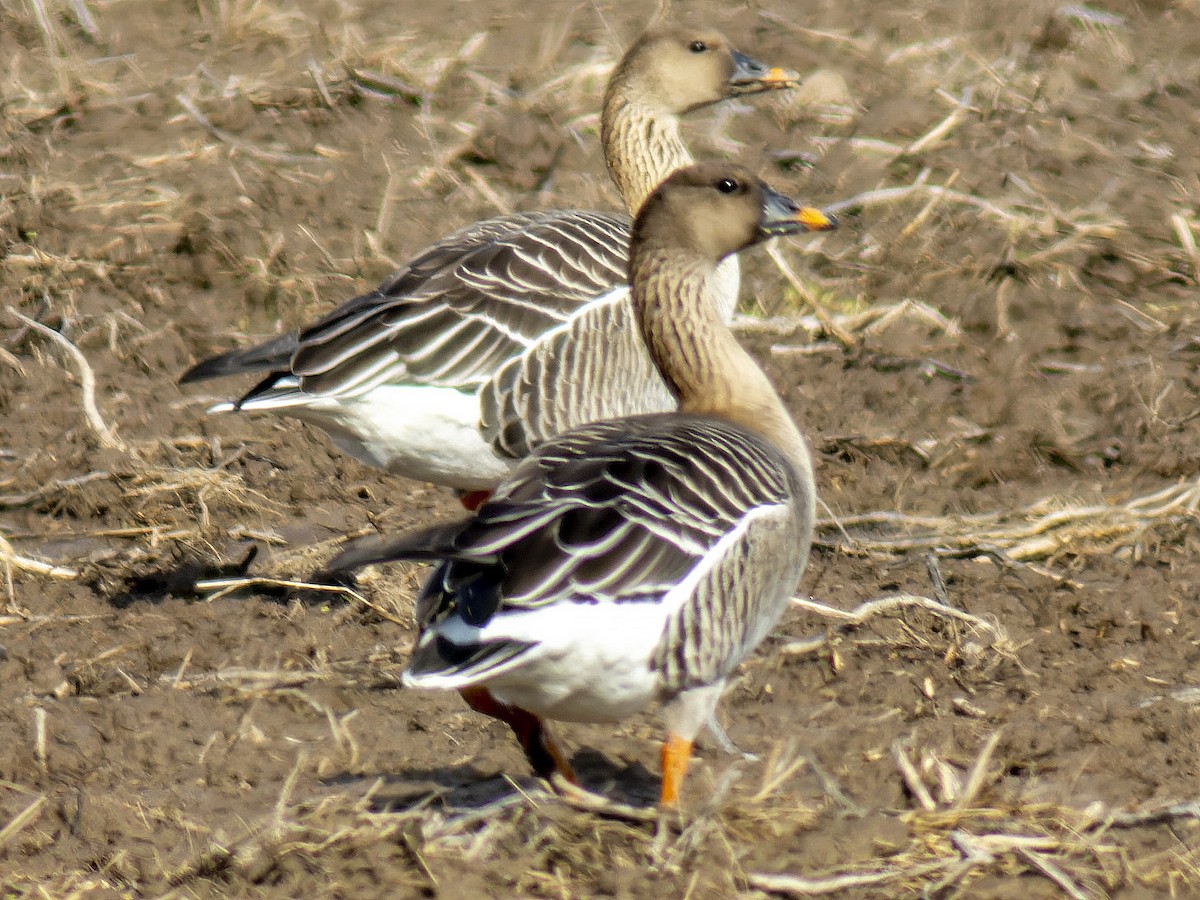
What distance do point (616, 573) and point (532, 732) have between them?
656 millimetres

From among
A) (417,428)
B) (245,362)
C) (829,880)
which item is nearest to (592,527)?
(829,880)

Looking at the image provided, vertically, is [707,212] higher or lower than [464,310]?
higher

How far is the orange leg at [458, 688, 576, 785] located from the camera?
14.5 ft

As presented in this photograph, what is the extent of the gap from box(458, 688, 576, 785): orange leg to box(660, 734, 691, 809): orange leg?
0.30m

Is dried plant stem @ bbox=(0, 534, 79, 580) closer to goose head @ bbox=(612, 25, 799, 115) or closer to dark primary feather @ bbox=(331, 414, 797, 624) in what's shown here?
dark primary feather @ bbox=(331, 414, 797, 624)

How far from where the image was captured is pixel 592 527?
412cm

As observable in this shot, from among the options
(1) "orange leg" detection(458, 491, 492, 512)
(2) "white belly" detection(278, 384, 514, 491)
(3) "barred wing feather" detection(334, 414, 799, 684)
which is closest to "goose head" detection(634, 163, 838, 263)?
(3) "barred wing feather" detection(334, 414, 799, 684)

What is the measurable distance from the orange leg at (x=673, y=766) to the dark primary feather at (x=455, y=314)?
216 cm

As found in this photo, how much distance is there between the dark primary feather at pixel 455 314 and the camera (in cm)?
602

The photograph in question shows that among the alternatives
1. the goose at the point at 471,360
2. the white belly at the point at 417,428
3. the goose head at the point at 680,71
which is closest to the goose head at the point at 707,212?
the goose at the point at 471,360

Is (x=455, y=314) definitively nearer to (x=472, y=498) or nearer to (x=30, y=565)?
(x=472, y=498)

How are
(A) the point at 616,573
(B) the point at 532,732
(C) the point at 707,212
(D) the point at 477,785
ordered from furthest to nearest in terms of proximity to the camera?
(C) the point at 707,212 < (D) the point at 477,785 < (B) the point at 532,732 < (A) the point at 616,573

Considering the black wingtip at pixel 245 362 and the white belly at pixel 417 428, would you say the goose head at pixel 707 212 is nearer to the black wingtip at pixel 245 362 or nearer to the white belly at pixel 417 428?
the white belly at pixel 417 428

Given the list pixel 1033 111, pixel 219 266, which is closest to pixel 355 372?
pixel 219 266
